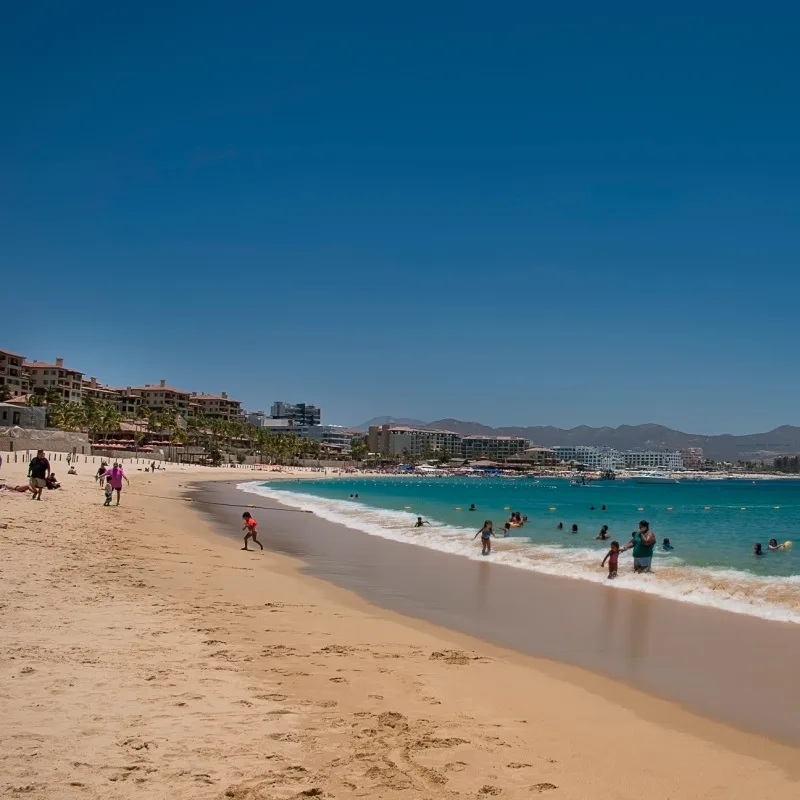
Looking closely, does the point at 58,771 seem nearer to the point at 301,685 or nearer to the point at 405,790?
the point at 405,790

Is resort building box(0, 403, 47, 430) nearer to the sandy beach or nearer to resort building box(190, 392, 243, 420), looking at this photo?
the sandy beach

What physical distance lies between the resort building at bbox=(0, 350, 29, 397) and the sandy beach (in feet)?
353

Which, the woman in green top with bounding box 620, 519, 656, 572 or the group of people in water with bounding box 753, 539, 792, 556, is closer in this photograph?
the woman in green top with bounding box 620, 519, 656, 572

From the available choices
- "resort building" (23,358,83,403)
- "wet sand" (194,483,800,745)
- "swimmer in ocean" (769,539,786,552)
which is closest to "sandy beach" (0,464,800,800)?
"wet sand" (194,483,800,745)

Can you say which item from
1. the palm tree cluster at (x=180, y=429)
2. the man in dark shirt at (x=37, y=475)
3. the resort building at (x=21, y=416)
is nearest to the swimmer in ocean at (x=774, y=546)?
the man in dark shirt at (x=37, y=475)

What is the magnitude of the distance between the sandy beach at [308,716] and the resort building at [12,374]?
107710 millimetres

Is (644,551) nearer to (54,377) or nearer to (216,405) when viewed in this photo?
(54,377)

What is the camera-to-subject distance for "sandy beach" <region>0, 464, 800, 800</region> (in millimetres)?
4664

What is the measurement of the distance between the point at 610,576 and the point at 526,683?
9.77 metres

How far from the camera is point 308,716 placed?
5871 mm

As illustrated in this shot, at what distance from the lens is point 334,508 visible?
4250 cm

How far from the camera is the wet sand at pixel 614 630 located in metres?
7.56

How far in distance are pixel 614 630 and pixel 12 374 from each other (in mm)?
115347

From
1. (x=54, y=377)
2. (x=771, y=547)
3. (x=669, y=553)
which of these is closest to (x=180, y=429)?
(x=54, y=377)
